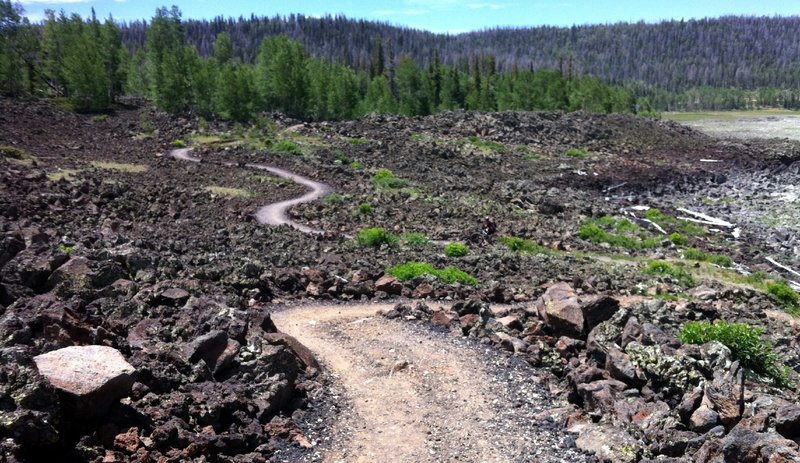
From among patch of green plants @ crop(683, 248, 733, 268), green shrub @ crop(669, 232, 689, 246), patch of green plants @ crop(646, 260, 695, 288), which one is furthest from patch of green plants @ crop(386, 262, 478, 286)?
green shrub @ crop(669, 232, 689, 246)

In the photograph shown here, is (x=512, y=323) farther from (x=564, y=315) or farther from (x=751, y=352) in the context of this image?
(x=751, y=352)

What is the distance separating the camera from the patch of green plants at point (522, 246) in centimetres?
2723

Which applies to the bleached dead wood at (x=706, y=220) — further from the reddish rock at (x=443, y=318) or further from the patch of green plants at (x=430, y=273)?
the reddish rock at (x=443, y=318)

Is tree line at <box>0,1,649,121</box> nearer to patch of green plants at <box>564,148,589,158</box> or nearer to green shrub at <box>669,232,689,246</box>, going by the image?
patch of green plants at <box>564,148,589,158</box>

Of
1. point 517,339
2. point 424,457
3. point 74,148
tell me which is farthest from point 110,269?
point 74,148

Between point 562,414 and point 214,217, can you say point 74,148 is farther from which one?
point 562,414

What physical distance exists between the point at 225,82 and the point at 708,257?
5820 cm

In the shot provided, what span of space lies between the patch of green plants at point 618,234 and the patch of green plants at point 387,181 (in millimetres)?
12212

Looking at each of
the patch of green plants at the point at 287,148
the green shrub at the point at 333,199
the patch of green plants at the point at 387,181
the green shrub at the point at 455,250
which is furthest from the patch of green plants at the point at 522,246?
the patch of green plants at the point at 287,148

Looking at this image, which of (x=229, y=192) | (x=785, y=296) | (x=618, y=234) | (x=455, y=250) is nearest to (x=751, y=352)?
(x=785, y=296)

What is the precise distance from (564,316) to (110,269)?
10761 mm

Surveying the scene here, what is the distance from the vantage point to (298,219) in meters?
31.0

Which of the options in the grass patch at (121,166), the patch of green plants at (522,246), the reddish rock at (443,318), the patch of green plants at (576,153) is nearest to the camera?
the reddish rock at (443,318)

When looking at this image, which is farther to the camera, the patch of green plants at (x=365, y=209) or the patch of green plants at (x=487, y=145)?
the patch of green plants at (x=487, y=145)
